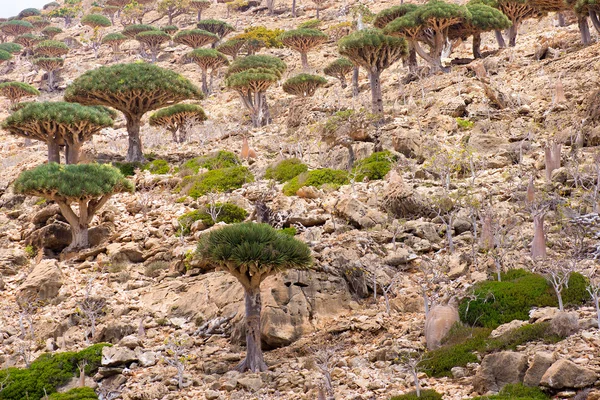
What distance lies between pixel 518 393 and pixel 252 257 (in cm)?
489

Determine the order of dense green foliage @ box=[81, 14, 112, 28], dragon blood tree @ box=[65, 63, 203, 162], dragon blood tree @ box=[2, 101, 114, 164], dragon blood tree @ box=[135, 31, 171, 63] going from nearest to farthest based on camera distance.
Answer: dragon blood tree @ box=[2, 101, 114, 164]
dragon blood tree @ box=[65, 63, 203, 162]
dragon blood tree @ box=[135, 31, 171, 63]
dense green foliage @ box=[81, 14, 112, 28]

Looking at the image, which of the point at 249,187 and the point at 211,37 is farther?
the point at 211,37

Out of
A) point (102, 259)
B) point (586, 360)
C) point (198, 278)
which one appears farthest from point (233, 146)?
point (586, 360)

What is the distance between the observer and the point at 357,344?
1123 centimetres

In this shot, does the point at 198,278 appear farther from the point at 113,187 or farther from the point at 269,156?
the point at 269,156

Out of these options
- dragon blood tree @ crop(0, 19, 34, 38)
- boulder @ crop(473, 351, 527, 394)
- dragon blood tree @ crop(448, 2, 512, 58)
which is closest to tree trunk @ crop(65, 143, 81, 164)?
dragon blood tree @ crop(448, 2, 512, 58)

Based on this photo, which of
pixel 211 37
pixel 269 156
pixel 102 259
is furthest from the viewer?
pixel 211 37

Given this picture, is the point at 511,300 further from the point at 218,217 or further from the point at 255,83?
the point at 255,83

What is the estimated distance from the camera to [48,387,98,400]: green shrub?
35.1ft

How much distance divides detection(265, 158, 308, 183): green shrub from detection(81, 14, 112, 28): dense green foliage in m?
53.7

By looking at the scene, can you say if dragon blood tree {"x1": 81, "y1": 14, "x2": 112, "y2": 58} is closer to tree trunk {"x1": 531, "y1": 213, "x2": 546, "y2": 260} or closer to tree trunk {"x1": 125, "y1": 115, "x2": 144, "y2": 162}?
tree trunk {"x1": 125, "y1": 115, "x2": 144, "y2": 162}

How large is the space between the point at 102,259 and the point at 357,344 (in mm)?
9283

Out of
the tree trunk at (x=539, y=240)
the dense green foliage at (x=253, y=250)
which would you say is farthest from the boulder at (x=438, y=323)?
the tree trunk at (x=539, y=240)

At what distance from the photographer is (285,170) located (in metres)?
21.9
